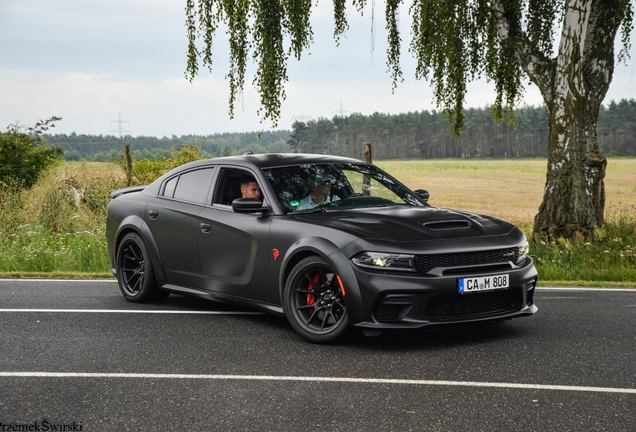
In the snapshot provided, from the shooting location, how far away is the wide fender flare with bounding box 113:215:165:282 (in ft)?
30.2

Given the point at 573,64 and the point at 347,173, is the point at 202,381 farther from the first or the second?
the point at 573,64

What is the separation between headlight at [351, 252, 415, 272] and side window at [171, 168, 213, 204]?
255 centimetres

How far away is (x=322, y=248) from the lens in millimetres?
6953

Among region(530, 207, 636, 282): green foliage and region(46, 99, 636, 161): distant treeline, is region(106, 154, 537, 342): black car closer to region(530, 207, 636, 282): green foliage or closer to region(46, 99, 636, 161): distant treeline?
region(530, 207, 636, 282): green foliage

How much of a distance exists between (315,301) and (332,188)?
1.35 metres

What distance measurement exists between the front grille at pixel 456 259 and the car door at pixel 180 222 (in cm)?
277

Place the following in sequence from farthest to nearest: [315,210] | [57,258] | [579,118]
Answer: [57,258] → [579,118] → [315,210]

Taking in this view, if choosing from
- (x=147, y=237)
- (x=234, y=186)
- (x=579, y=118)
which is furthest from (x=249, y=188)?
(x=579, y=118)

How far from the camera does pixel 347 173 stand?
27.4 ft

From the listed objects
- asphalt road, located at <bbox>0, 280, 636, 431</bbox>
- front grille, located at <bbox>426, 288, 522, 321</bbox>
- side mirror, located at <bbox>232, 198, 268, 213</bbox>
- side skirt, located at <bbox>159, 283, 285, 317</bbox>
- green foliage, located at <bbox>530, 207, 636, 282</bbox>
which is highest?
side mirror, located at <bbox>232, 198, 268, 213</bbox>

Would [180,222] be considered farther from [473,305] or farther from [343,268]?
[473,305]

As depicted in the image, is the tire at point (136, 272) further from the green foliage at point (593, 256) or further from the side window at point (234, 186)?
the green foliage at point (593, 256)

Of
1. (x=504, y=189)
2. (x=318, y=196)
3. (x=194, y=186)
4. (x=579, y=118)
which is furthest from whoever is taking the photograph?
(x=504, y=189)

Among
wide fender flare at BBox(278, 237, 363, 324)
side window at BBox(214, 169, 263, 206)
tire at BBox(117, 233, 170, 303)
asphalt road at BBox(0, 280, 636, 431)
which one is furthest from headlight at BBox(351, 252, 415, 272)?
tire at BBox(117, 233, 170, 303)
